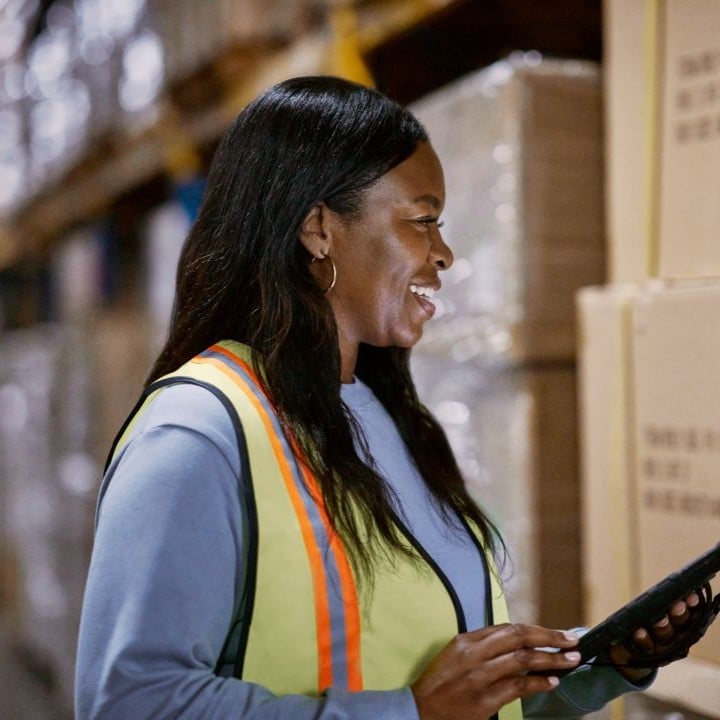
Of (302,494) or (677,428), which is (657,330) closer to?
(677,428)

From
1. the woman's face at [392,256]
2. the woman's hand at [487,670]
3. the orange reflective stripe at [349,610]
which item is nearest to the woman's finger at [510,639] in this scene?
the woman's hand at [487,670]

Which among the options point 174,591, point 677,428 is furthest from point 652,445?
point 174,591

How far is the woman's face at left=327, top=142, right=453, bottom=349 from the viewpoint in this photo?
1.06 meters

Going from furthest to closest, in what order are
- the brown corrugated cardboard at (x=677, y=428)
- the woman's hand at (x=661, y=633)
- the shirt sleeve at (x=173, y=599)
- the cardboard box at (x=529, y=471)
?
the cardboard box at (x=529, y=471)
the brown corrugated cardboard at (x=677, y=428)
the woman's hand at (x=661, y=633)
the shirt sleeve at (x=173, y=599)

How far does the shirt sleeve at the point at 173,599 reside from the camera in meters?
0.85

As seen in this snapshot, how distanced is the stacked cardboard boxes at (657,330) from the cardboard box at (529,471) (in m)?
0.21

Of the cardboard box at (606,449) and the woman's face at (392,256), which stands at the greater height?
the woman's face at (392,256)

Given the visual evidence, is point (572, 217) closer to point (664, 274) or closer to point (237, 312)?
point (664, 274)

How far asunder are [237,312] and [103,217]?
362cm

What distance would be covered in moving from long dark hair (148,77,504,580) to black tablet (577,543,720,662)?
214 mm

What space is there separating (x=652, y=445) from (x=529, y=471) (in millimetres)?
363

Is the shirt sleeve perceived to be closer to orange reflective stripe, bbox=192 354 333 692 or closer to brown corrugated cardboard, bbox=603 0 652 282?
orange reflective stripe, bbox=192 354 333 692

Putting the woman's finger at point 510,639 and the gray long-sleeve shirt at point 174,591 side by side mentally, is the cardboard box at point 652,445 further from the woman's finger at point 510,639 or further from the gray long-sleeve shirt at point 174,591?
the gray long-sleeve shirt at point 174,591

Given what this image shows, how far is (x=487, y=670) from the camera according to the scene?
89 cm
